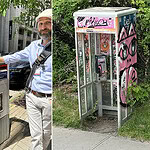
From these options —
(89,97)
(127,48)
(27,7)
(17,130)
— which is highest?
(27,7)

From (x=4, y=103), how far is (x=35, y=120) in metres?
0.23

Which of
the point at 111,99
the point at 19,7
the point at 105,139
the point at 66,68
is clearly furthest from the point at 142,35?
the point at 19,7

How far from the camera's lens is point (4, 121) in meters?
1.64

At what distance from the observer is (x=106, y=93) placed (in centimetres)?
389

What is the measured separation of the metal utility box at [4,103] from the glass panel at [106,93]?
232cm

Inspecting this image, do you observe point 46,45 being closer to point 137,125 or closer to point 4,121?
point 4,121

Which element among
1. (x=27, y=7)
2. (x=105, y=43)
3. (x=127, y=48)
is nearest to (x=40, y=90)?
(x=27, y=7)

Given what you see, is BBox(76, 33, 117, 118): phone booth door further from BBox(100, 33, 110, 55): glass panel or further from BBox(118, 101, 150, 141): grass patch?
BBox(118, 101, 150, 141): grass patch

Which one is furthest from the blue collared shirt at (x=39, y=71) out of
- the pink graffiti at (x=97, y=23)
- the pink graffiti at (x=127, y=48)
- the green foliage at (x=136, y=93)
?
the green foliage at (x=136, y=93)

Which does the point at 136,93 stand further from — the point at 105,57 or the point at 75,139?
the point at 75,139

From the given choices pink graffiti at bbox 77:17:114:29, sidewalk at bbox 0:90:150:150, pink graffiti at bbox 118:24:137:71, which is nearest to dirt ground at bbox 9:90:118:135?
sidewalk at bbox 0:90:150:150

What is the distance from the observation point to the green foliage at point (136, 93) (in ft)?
11.7

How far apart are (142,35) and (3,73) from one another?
3066 mm

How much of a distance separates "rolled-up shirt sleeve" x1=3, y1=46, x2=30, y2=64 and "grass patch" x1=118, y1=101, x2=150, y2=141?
2140 millimetres
